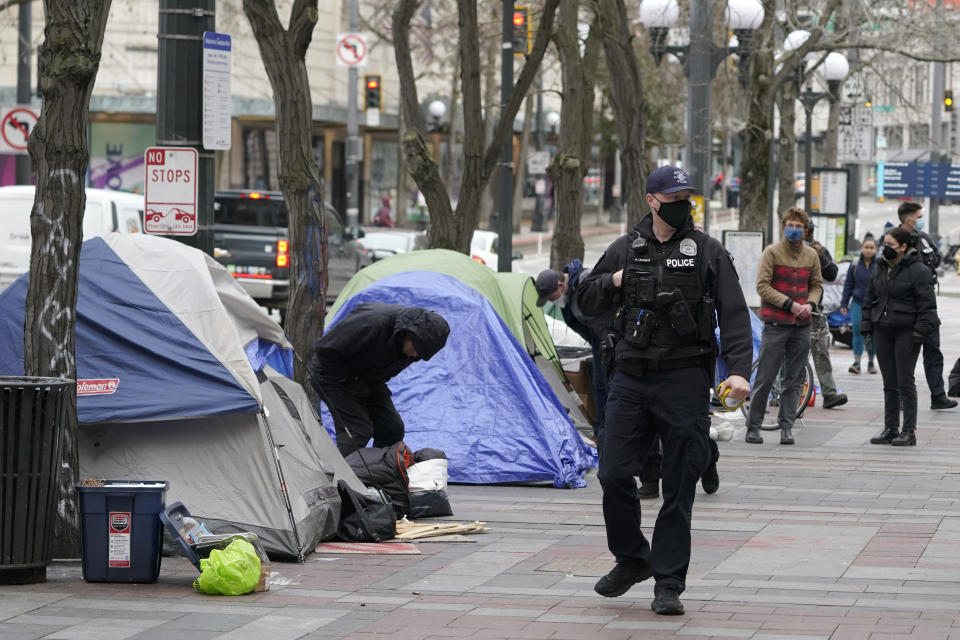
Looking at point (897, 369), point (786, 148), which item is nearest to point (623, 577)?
point (897, 369)

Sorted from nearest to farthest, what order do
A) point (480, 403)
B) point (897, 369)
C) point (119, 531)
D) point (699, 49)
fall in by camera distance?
1. point (119, 531)
2. point (480, 403)
3. point (897, 369)
4. point (699, 49)

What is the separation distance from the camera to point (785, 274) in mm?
13180

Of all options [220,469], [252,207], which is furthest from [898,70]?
[220,469]

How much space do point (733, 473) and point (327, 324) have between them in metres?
3.37

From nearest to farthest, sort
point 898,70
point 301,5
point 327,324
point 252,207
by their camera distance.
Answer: point 301,5
point 327,324
point 252,207
point 898,70

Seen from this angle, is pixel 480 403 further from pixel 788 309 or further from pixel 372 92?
pixel 372 92

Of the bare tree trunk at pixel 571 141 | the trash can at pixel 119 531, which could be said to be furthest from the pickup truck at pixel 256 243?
the trash can at pixel 119 531

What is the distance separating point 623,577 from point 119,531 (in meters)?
2.40

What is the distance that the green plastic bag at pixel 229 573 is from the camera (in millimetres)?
7273

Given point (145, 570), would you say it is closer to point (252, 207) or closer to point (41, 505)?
point (41, 505)

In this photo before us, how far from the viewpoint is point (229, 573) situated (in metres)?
7.27

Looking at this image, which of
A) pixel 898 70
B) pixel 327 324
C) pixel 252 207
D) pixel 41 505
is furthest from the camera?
pixel 898 70

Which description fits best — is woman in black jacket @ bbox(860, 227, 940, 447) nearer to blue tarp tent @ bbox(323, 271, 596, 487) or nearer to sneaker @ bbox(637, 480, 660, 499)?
blue tarp tent @ bbox(323, 271, 596, 487)

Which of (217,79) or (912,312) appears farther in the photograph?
(912,312)
